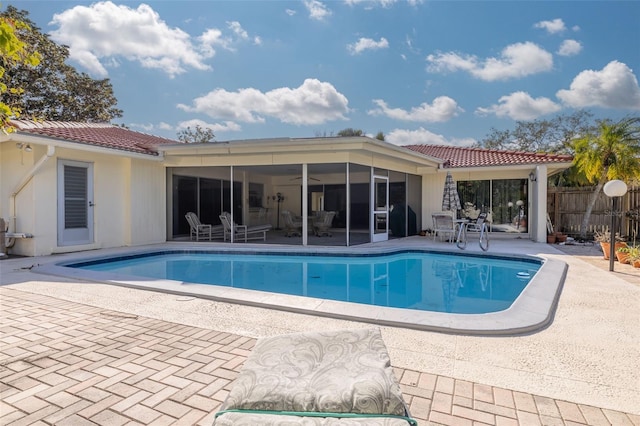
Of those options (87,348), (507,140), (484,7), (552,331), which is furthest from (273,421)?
(507,140)

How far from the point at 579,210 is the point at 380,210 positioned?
6879 mm

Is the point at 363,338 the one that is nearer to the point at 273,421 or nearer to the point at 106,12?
the point at 273,421

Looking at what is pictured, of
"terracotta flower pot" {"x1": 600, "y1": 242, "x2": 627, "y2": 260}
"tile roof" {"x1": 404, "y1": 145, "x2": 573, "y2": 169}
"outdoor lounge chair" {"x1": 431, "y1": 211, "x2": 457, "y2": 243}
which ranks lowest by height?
"terracotta flower pot" {"x1": 600, "y1": 242, "x2": 627, "y2": 260}

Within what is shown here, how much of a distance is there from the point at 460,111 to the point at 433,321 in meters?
22.5

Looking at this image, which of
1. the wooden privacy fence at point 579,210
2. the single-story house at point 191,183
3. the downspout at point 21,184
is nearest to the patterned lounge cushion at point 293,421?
the single-story house at point 191,183

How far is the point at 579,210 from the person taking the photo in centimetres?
1295

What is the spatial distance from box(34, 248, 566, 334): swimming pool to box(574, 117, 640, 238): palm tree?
4.84 meters

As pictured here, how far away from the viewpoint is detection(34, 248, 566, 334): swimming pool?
4145 mm

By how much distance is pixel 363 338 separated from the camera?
1975 millimetres

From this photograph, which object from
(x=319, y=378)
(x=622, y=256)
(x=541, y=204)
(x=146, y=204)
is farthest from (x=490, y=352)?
(x=146, y=204)

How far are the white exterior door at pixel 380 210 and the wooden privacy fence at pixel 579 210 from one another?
573 cm

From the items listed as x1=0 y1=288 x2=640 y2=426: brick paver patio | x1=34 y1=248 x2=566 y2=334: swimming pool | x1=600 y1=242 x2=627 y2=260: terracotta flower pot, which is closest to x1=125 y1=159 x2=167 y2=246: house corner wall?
x1=34 y1=248 x2=566 y2=334: swimming pool

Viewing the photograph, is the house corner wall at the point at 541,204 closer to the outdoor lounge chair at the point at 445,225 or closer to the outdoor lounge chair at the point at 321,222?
the outdoor lounge chair at the point at 445,225

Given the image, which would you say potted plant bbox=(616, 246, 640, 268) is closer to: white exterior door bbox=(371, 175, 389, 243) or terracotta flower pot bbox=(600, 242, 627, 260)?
terracotta flower pot bbox=(600, 242, 627, 260)
